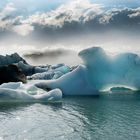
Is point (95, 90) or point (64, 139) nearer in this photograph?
point (64, 139)

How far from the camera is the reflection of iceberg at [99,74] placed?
92.3 ft

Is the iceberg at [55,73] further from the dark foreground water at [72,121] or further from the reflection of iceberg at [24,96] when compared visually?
the dark foreground water at [72,121]

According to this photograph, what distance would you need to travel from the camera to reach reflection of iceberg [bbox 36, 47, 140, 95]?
2812 cm

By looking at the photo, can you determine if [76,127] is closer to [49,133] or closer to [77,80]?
[49,133]

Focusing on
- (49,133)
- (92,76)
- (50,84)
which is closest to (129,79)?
(92,76)

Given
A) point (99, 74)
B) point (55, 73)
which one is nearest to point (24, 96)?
point (99, 74)

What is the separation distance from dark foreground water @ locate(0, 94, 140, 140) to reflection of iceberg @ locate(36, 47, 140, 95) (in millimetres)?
4073

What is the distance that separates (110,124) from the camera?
16453 mm

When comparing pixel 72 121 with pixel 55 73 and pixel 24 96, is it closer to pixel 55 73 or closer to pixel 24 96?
pixel 24 96

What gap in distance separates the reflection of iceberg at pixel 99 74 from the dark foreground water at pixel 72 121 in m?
4.07

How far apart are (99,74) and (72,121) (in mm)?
12918

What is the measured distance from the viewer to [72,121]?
55.8 ft

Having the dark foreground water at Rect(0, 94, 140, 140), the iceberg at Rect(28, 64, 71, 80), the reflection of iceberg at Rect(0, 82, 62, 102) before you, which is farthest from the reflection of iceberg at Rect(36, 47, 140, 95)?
the iceberg at Rect(28, 64, 71, 80)

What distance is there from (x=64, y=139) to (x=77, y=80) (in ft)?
47.8
